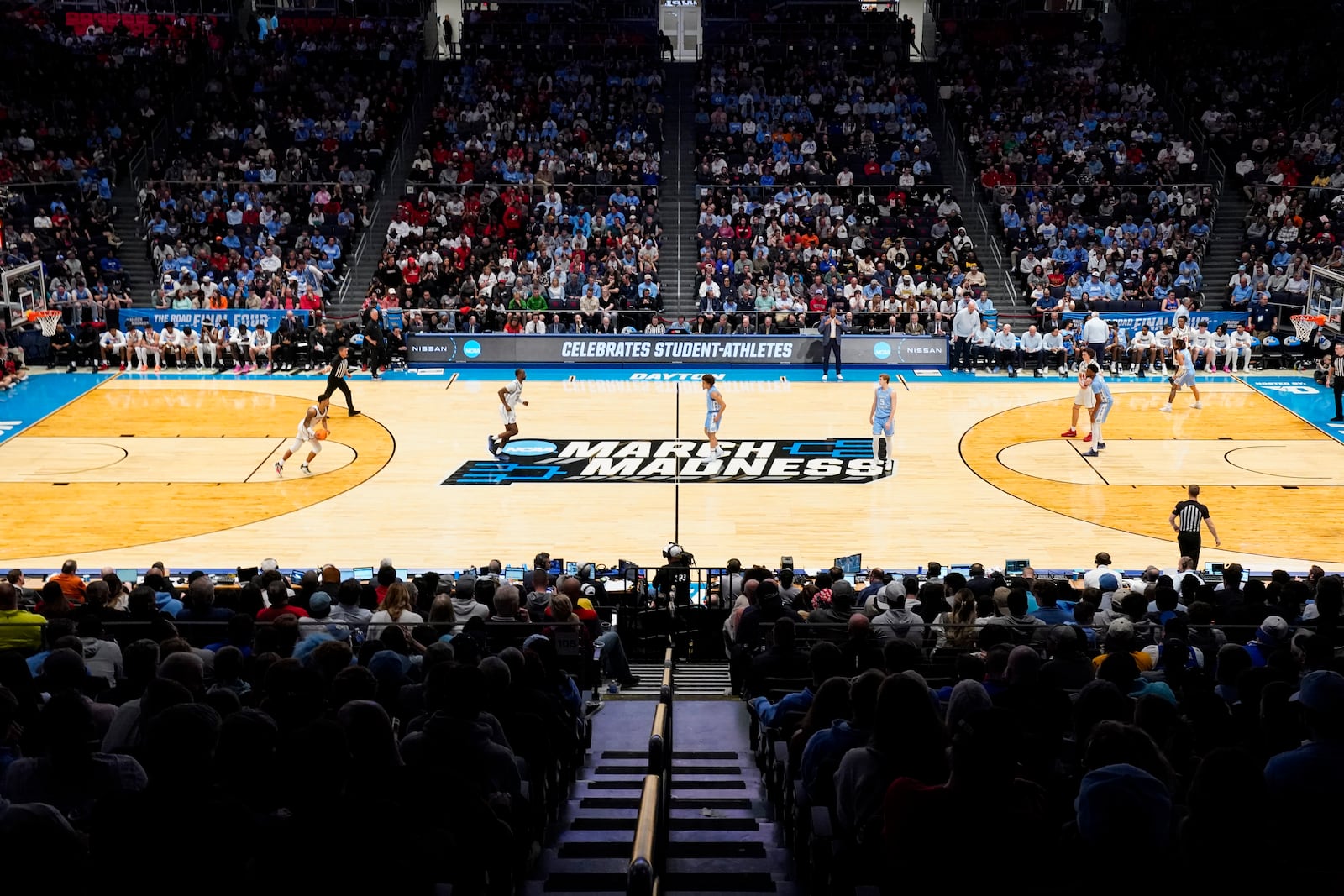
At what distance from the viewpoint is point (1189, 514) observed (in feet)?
57.1

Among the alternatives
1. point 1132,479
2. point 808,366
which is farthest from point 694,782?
point 808,366

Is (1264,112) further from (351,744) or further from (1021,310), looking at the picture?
(351,744)

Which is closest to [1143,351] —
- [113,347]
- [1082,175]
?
[1082,175]

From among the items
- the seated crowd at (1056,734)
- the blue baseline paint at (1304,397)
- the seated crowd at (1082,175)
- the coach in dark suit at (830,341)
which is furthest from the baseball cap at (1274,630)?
the seated crowd at (1082,175)

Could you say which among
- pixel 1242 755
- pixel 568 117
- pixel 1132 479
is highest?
pixel 568 117

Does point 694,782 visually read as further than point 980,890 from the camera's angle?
Yes

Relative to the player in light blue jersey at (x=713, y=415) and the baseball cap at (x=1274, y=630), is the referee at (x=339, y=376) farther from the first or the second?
the baseball cap at (x=1274, y=630)

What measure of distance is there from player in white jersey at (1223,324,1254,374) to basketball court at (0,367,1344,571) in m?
1.38

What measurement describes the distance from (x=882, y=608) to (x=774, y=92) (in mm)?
33372

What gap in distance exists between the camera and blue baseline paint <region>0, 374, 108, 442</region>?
26203mm

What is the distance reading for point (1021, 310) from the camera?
35.0 metres

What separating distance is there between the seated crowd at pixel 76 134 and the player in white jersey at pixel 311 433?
45.6 ft

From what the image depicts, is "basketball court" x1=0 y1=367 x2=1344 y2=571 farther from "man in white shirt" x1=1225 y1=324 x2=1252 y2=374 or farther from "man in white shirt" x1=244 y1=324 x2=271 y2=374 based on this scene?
"man in white shirt" x1=244 y1=324 x2=271 y2=374

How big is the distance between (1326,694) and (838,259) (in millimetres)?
31391
